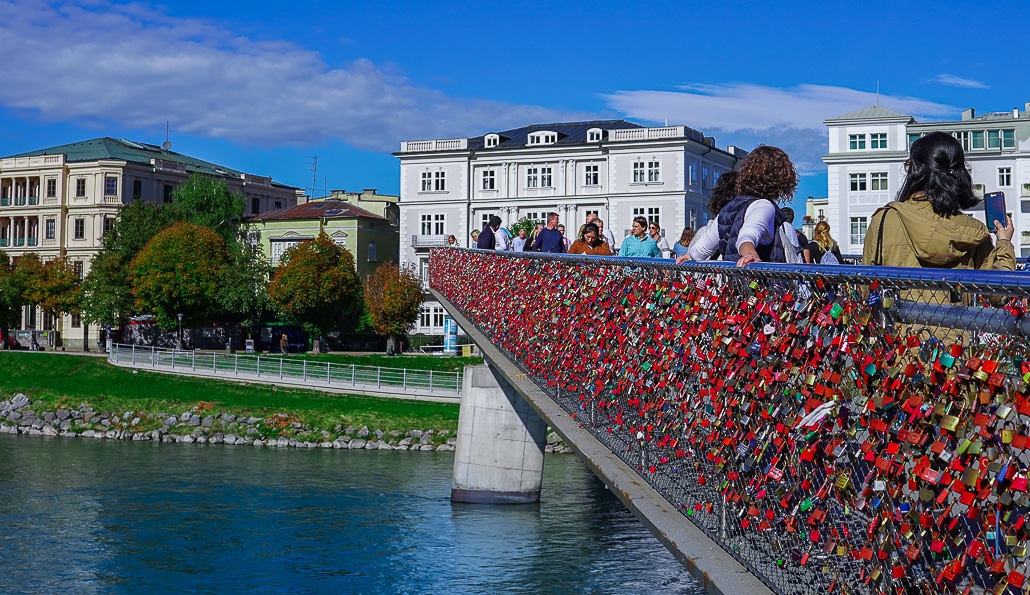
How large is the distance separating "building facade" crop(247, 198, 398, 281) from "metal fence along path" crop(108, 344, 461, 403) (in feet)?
78.4

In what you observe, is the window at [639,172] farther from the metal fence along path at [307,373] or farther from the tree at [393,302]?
the metal fence along path at [307,373]

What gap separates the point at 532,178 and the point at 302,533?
166 feet

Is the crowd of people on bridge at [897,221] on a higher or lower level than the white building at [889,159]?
lower

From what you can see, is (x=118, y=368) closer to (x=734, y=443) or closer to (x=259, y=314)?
(x=259, y=314)

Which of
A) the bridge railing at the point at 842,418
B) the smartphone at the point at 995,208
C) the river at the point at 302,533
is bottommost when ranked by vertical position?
the river at the point at 302,533

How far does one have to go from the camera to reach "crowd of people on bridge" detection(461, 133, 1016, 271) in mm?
5305

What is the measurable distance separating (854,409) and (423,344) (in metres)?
68.9

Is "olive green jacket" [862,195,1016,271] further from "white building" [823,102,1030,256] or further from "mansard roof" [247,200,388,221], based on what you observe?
"mansard roof" [247,200,388,221]

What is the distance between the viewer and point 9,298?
70188mm

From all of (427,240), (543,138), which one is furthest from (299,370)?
(543,138)

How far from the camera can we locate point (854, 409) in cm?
427

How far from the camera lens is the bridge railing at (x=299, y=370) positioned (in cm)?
4838

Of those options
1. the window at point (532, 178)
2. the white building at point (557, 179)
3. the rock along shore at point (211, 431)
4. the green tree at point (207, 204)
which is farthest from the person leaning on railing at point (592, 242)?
the green tree at point (207, 204)

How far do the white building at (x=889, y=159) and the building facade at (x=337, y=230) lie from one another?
29730 mm
